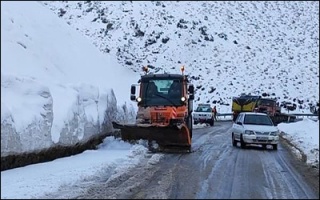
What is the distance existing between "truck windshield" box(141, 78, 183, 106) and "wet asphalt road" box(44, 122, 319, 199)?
2.70m

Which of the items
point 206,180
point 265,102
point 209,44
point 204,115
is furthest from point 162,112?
point 209,44

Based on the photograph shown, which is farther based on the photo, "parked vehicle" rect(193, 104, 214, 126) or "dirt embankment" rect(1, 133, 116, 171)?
"parked vehicle" rect(193, 104, 214, 126)

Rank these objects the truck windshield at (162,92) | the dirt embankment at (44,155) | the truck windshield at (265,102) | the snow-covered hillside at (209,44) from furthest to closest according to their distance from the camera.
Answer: the snow-covered hillside at (209,44) < the truck windshield at (265,102) < the truck windshield at (162,92) < the dirt embankment at (44,155)

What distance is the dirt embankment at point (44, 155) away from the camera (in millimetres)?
12391

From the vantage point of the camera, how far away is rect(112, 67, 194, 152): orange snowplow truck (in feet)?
63.4

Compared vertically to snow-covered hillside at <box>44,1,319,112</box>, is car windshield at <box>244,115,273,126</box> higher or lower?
lower

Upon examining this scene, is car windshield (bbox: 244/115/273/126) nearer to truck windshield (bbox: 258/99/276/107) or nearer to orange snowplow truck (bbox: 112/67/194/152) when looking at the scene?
orange snowplow truck (bbox: 112/67/194/152)

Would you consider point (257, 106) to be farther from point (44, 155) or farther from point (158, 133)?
point (44, 155)

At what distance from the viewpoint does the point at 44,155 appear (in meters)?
14.0

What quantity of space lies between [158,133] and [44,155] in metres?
6.09

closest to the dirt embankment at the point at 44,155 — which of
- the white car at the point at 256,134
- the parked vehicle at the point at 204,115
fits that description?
the white car at the point at 256,134

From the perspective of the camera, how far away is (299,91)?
56219 mm

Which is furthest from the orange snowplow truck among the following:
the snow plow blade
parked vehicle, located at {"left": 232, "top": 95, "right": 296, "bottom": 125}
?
parked vehicle, located at {"left": 232, "top": 95, "right": 296, "bottom": 125}

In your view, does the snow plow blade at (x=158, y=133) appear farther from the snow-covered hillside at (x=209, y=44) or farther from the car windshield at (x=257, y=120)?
the snow-covered hillside at (x=209, y=44)
